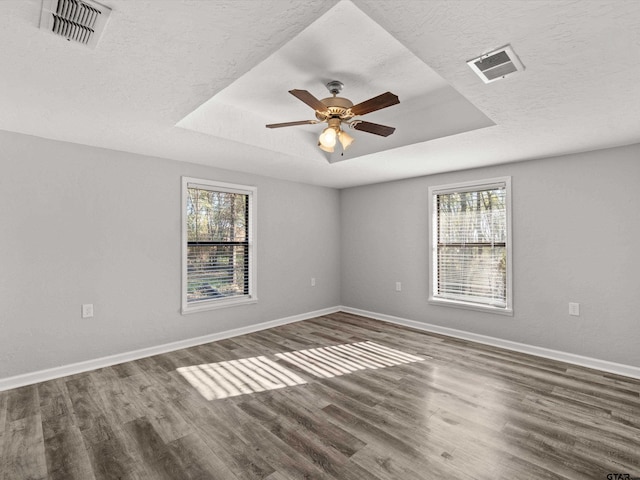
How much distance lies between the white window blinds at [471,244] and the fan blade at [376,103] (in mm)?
2462

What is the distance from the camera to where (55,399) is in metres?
2.63

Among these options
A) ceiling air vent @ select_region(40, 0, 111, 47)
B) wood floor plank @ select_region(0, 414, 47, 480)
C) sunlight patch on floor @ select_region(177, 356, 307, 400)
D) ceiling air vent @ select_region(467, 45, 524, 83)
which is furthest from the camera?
sunlight patch on floor @ select_region(177, 356, 307, 400)

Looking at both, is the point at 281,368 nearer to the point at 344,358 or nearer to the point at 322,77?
the point at 344,358

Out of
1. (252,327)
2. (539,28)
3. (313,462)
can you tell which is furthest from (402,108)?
(252,327)

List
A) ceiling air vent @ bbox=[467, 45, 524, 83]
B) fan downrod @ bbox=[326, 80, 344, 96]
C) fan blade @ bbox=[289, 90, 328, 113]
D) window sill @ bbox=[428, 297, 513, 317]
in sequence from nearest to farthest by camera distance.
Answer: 1. ceiling air vent @ bbox=[467, 45, 524, 83]
2. fan blade @ bbox=[289, 90, 328, 113]
3. fan downrod @ bbox=[326, 80, 344, 96]
4. window sill @ bbox=[428, 297, 513, 317]

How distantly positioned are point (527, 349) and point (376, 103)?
331 centimetres

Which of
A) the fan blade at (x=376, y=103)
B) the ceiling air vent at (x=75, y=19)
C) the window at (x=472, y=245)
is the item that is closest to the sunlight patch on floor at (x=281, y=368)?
the window at (x=472, y=245)

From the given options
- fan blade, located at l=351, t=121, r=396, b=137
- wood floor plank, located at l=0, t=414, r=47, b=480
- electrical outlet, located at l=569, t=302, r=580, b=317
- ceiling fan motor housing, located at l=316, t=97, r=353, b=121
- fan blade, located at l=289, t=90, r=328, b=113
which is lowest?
wood floor plank, located at l=0, t=414, r=47, b=480

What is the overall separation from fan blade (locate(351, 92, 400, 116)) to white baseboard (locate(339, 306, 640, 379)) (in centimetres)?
323

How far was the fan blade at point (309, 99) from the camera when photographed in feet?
6.96

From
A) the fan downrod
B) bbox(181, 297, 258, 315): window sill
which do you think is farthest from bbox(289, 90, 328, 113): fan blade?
bbox(181, 297, 258, 315): window sill

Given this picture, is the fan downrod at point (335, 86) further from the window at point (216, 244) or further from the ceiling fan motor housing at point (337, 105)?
the window at point (216, 244)

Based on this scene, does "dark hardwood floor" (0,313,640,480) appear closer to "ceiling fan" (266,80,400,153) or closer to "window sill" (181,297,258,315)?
"window sill" (181,297,258,315)

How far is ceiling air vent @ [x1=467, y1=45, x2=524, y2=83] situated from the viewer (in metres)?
1.68
